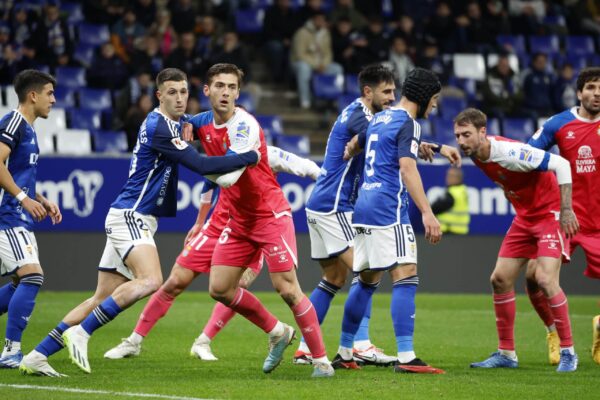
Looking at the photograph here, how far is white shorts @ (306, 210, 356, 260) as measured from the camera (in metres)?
10.0

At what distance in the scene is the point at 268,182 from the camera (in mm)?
8914

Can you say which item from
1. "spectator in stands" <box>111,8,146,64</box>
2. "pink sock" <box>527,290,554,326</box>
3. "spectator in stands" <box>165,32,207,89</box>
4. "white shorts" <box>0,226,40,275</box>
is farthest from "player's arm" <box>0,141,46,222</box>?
"spectator in stands" <box>111,8,146,64</box>

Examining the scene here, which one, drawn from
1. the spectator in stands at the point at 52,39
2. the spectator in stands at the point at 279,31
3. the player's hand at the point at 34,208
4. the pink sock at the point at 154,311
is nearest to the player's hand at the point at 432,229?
the pink sock at the point at 154,311

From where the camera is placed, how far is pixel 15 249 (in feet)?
30.0

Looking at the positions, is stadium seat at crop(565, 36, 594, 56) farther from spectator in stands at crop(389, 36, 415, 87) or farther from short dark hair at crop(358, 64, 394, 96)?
short dark hair at crop(358, 64, 394, 96)

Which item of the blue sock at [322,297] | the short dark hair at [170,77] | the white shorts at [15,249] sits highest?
the short dark hair at [170,77]

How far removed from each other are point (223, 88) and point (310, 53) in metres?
13.9

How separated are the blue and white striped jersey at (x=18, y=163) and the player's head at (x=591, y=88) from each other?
4952 millimetres

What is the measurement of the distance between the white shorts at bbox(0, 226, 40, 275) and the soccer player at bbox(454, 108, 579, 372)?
3754mm

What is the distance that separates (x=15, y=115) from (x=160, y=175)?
1333mm

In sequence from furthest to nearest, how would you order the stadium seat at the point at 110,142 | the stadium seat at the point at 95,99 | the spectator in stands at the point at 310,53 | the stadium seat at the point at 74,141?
the spectator in stands at the point at 310,53 < the stadium seat at the point at 95,99 < the stadium seat at the point at 110,142 < the stadium seat at the point at 74,141

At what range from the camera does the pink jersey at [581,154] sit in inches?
399

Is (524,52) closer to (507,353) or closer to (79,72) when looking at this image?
(79,72)

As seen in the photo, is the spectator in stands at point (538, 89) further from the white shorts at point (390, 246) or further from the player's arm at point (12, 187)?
the player's arm at point (12, 187)
